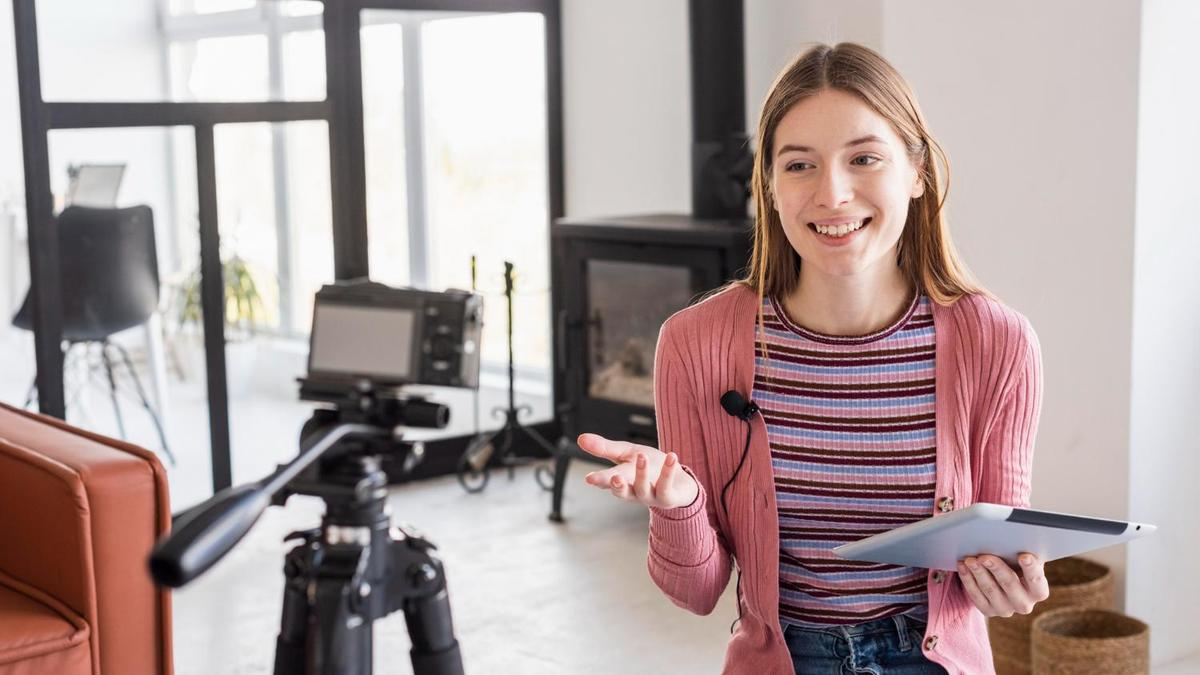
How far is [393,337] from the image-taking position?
1046 millimetres

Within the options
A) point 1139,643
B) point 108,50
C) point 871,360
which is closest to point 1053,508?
point 1139,643

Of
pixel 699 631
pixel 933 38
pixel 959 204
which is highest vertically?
pixel 933 38

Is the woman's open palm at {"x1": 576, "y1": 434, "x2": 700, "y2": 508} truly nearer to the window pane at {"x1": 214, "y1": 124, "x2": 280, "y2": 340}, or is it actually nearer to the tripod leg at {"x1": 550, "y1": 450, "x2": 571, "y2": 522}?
the tripod leg at {"x1": 550, "y1": 450, "x2": 571, "y2": 522}

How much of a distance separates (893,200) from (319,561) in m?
0.81

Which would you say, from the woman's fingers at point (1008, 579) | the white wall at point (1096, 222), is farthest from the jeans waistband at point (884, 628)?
the white wall at point (1096, 222)

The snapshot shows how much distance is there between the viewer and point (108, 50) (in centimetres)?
364

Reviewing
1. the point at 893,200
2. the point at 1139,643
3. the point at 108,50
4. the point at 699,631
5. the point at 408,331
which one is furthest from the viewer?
the point at 108,50

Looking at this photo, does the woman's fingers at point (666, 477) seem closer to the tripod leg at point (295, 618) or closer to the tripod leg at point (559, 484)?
the tripod leg at point (295, 618)

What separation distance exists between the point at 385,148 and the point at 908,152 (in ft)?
9.68

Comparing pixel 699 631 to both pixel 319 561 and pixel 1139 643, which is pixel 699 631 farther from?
pixel 319 561

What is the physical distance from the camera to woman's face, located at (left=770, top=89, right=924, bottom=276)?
1.55 m

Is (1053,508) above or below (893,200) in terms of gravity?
below

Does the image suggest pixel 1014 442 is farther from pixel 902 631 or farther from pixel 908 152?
pixel 908 152

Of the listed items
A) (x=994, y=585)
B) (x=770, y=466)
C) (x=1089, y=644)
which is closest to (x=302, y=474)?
(x=770, y=466)
